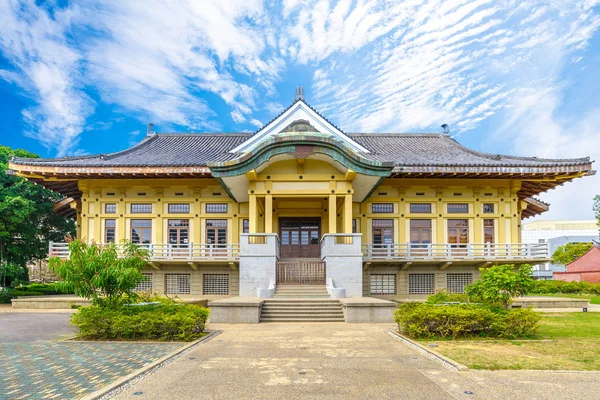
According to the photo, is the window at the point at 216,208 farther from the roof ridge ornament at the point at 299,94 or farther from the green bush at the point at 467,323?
the green bush at the point at 467,323

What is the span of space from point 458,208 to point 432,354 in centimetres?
1782

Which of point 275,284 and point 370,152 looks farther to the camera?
point 370,152

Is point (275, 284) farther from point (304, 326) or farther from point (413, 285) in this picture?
point (413, 285)

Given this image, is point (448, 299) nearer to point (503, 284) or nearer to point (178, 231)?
point (503, 284)

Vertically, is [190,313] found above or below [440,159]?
below

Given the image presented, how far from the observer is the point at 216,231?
24.8 meters

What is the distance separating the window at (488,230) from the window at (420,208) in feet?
11.5

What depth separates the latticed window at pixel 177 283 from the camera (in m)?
23.7

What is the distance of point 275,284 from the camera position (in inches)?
764

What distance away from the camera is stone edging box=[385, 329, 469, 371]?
777cm

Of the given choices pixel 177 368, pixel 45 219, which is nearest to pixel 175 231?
pixel 45 219

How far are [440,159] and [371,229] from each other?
6026 mm

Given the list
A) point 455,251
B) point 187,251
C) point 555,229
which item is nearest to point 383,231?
point 455,251

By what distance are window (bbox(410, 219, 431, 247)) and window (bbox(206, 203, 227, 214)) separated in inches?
443
